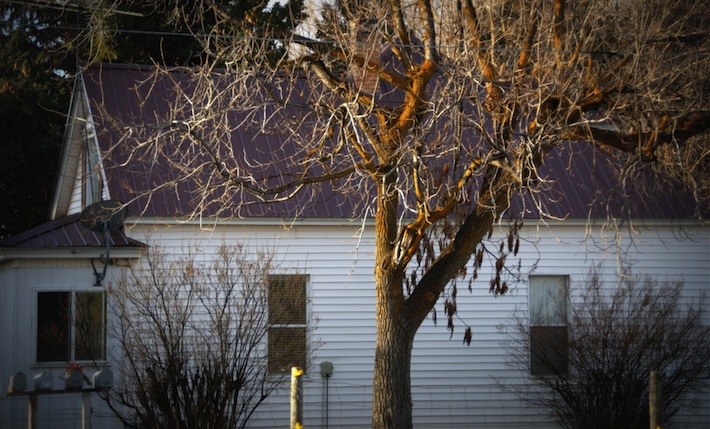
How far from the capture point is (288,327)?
1493cm

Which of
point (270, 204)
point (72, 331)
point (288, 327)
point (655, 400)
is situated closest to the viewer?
point (655, 400)

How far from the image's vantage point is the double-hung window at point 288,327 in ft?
44.9

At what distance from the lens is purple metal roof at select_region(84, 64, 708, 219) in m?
15.0

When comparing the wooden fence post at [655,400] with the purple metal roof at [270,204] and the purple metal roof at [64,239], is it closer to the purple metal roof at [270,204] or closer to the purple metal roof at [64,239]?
the purple metal roof at [270,204]

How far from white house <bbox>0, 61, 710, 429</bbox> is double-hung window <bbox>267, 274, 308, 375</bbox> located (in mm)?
187

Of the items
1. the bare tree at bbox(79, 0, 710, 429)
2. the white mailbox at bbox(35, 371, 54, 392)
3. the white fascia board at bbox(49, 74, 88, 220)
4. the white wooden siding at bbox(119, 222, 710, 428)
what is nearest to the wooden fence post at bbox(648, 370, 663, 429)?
the bare tree at bbox(79, 0, 710, 429)

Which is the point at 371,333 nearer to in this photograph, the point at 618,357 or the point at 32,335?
the point at 618,357

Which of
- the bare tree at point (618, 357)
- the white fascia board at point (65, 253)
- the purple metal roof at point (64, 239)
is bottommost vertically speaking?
the bare tree at point (618, 357)

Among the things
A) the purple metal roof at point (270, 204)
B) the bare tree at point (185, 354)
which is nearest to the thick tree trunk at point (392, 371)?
the bare tree at point (185, 354)

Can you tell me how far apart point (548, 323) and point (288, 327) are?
14.2ft

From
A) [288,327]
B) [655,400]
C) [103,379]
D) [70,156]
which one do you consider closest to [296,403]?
[655,400]

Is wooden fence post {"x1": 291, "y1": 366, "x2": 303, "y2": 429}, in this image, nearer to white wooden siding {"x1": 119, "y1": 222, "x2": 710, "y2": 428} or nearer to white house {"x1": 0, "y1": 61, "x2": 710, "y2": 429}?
white house {"x1": 0, "y1": 61, "x2": 710, "y2": 429}

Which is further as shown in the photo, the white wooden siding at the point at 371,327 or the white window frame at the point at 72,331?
the white wooden siding at the point at 371,327

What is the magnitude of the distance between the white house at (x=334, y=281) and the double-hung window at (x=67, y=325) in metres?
0.02
